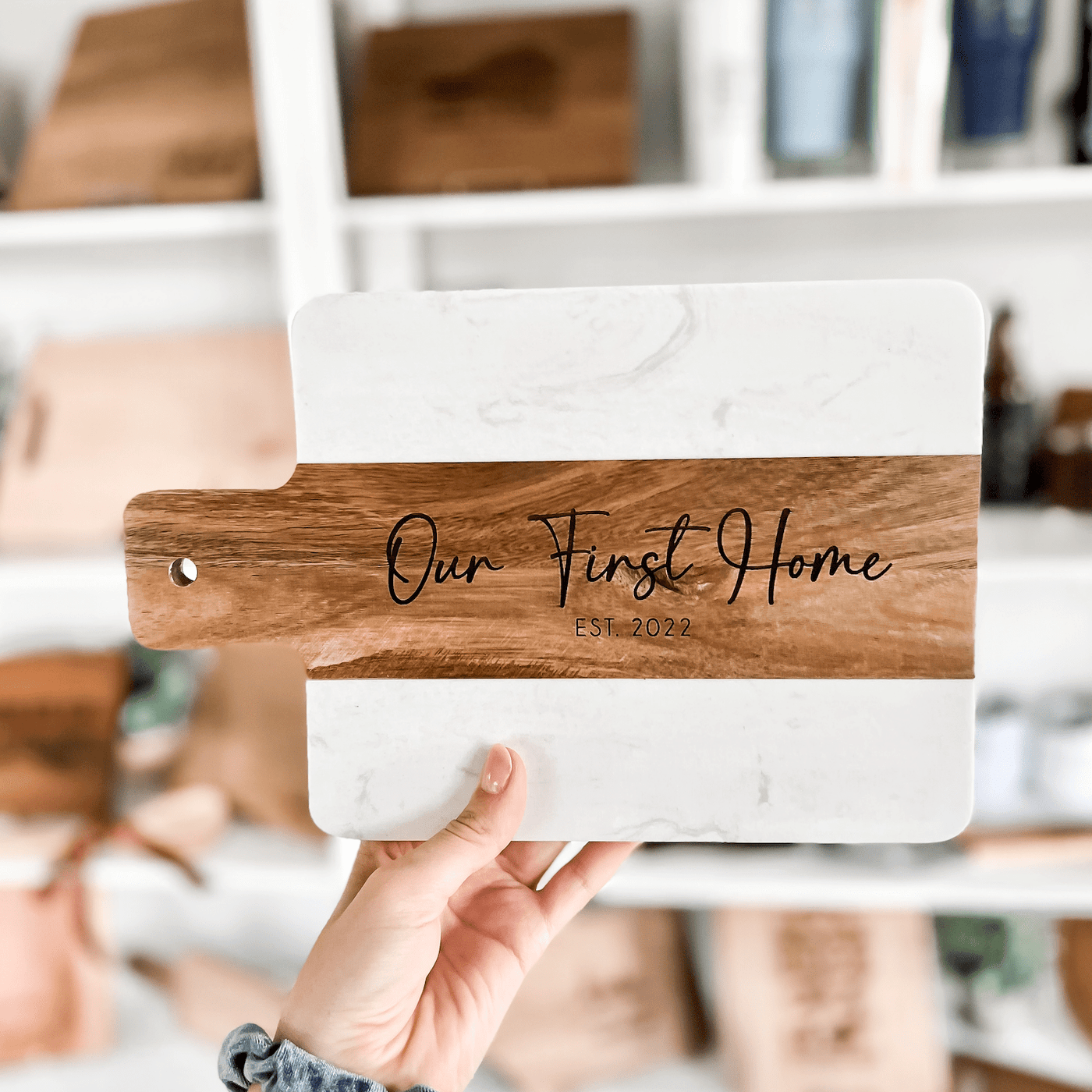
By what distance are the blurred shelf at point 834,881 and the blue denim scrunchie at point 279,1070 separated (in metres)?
0.60

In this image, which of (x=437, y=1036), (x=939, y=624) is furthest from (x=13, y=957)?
(x=939, y=624)

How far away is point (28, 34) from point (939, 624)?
55.6 inches

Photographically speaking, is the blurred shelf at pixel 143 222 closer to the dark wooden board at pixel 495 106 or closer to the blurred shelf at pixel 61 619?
the dark wooden board at pixel 495 106

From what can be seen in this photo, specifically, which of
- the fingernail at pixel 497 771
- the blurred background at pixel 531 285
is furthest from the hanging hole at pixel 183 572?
the blurred background at pixel 531 285

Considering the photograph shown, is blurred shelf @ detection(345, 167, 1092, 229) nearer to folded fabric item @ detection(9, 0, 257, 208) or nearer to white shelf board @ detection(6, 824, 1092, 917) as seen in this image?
folded fabric item @ detection(9, 0, 257, 208)

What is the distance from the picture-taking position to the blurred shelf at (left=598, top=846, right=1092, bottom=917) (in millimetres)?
→ 1063

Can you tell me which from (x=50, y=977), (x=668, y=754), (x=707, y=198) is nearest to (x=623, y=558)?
(x=668, y=754)

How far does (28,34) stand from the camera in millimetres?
1168

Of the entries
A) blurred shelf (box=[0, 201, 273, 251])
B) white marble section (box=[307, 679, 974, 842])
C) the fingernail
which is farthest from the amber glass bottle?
blurred shelf (box=[0, 201, 273, 251])

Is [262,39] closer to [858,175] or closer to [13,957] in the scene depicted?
[858,175]

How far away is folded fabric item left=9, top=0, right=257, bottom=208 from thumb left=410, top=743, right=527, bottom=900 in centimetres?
83

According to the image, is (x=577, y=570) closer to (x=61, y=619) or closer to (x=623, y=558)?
(x=623, y=558)

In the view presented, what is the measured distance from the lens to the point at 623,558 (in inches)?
20.9

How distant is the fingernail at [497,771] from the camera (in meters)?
0.52
